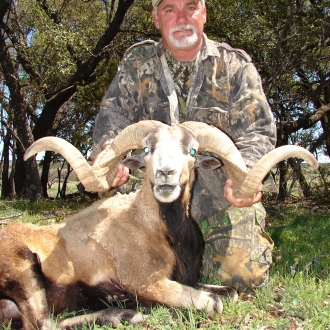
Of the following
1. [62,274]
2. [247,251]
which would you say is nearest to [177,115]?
[247,251]

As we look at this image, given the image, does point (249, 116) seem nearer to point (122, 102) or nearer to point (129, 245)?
point (122, 102)

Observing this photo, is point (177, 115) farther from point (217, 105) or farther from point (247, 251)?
point (247, 251)

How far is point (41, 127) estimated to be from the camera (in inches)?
723

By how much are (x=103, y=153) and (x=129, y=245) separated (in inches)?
46.1

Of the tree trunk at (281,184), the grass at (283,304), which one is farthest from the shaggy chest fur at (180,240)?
the tree trunk at (281,184)

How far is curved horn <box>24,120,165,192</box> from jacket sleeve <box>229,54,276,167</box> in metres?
1.21

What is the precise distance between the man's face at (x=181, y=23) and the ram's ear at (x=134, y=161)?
5.95 ft

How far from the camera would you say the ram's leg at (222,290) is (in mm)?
4430

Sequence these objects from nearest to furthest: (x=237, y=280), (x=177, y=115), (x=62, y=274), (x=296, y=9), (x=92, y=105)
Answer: (x=62, y=274)
(x=237, y=280)
(x=177, y=115)
(x=296, y=9)
(x=92, y=105)

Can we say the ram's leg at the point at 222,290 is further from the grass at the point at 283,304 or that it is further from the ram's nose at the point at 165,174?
the ram's nose at the point at 165,174

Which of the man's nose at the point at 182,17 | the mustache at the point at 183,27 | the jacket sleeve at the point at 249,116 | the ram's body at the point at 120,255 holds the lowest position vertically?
the ram's body at the point at 120,255

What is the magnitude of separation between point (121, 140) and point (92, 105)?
1403 cm

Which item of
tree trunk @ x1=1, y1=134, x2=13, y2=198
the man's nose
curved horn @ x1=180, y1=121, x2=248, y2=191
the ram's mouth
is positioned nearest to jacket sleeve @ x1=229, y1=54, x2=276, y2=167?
curved horn @ x1=180, y1=121, x2=248, y2=191

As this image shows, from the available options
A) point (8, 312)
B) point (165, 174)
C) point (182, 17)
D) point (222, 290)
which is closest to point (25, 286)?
point (8, 312)
